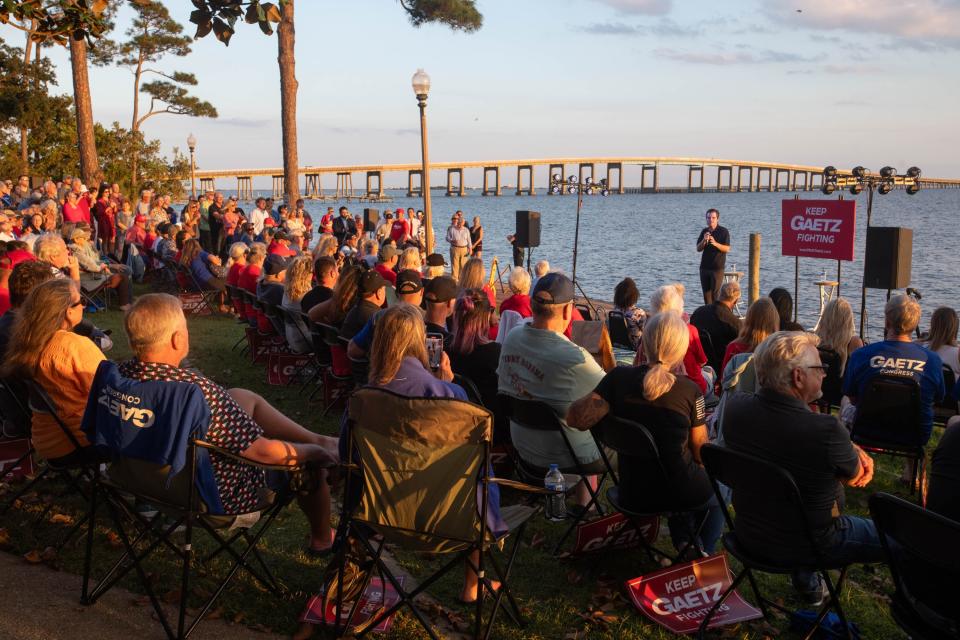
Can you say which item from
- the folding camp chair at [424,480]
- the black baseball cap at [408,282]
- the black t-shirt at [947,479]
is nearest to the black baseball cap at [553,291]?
the folding camp chair at [424,480]

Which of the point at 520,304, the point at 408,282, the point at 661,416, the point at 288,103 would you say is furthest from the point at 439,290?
the point at 288,103

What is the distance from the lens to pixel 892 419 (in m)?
4.69

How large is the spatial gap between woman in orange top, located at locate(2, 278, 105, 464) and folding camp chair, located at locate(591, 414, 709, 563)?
2.31m

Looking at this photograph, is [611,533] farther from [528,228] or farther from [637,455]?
[528,228]

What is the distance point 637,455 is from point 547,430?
0.66 m

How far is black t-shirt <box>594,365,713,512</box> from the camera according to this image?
3.46m

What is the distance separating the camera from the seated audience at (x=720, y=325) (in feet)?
21.7

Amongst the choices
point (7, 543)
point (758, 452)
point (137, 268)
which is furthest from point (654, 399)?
point (137, 268)

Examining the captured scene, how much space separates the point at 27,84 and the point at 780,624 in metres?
22.8

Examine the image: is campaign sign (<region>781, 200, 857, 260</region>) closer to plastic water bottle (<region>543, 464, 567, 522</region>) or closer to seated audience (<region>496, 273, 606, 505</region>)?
seated audience (<region>496, 273, 606, 505</region>)

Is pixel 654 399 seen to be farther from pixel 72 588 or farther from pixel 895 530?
pixel 72 588

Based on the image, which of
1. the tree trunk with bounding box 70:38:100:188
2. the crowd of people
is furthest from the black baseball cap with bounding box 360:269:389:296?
the tree trunk with bounding box 70:38:100:188

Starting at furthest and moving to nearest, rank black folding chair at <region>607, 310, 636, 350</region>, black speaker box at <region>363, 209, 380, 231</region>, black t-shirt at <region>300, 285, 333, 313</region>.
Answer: black speaker box at <region>363, 209, 380, 231</region> < black folding chair at <region>607, 310, 636, 350</region> < black t-shirt at <region>300, 285, 333, 313</region>

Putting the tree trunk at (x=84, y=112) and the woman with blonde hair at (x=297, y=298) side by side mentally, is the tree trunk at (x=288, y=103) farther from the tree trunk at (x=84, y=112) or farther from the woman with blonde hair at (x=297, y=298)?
the woman with blonde hair at (x=297, y=298)
